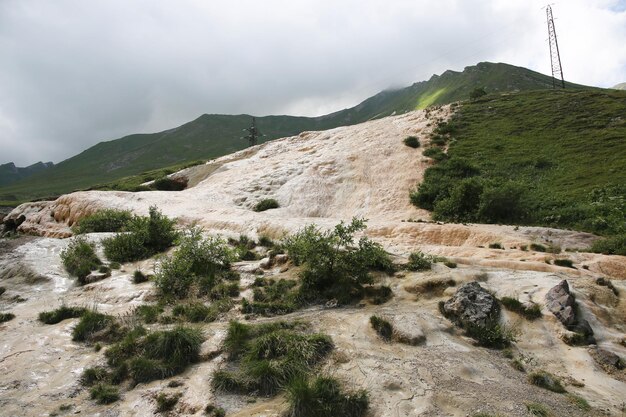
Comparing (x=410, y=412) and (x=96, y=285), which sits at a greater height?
(x=96, y=285)

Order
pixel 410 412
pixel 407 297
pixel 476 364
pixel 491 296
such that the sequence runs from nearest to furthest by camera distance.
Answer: pixel 410 412 → pixel 476 364 → pixel 491 296 → pixel 407 297

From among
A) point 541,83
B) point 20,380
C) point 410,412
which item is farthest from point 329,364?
point 541,83

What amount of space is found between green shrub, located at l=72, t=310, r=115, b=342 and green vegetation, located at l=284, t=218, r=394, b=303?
612cm

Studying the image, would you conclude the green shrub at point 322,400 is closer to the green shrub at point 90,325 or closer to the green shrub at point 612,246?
the green shrub at point 90,325

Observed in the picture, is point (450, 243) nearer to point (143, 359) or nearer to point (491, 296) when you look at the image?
point (491, 296)

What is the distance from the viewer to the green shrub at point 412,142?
37.8 m

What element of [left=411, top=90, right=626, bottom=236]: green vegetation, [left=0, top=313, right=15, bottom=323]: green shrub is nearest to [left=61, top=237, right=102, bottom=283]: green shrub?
[left=0, top=313, right=15, bottom=323]: green shrub

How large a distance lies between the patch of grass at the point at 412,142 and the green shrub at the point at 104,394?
33.2 meters

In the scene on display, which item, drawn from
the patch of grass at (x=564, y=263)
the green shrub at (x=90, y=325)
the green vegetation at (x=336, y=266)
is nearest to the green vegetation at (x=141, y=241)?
the green shrub at (x=90, y=325)

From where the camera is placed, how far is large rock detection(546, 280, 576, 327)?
1126cm

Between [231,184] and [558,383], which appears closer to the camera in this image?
[558,383]

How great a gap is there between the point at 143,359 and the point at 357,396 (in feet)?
17.5

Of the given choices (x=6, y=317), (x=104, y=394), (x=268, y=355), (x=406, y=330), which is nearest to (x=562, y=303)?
(x=406, y=330)

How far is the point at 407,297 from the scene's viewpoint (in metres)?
13.6
